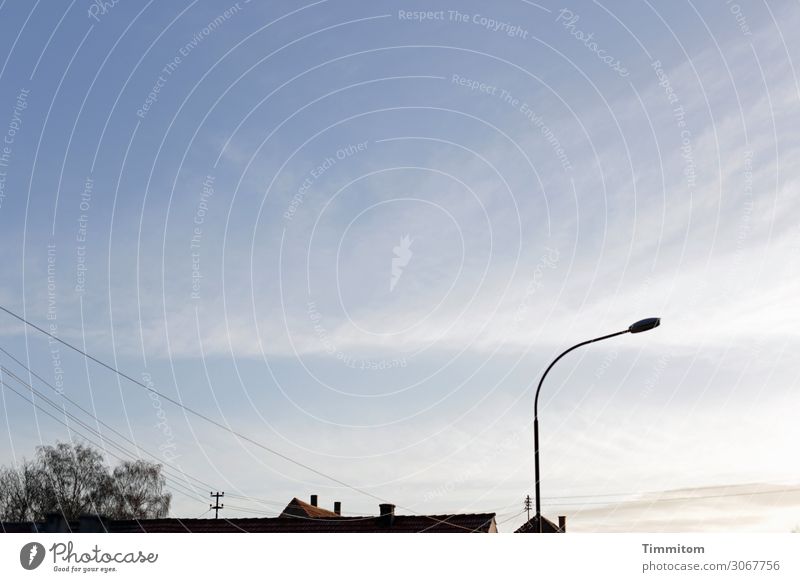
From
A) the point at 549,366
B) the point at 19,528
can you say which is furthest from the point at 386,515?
the point at 549,366

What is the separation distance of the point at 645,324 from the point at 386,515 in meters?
32.5

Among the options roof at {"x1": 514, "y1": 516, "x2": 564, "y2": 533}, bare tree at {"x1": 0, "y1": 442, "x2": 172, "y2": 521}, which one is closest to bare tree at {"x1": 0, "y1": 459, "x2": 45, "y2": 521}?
bare tree at {"x1": 0, "y1": 442, "x2": 172, "y2": 521}

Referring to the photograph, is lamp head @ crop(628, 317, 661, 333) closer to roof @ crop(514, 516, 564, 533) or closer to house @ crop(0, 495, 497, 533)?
roof @ crop(514, 516, 564, 533)

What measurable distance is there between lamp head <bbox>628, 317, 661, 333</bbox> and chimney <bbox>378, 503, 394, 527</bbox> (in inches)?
1191

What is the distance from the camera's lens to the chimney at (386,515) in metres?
48.8

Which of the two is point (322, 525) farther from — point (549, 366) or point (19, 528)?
point (549, 366)

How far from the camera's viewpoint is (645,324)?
2055 cm

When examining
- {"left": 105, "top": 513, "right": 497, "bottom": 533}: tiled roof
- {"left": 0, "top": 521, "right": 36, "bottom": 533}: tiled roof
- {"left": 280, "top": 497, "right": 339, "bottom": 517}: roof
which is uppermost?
{"left": 280, "top": 497, "right": 339, "bottom": 517}: roof

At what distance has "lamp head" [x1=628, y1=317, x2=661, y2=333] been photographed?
2048 cm
